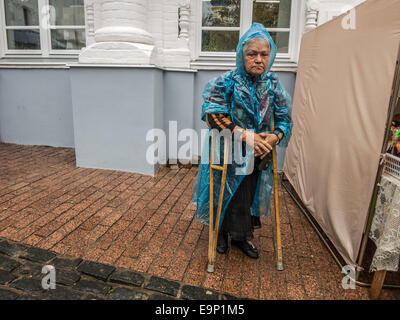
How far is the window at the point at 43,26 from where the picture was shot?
602 cm

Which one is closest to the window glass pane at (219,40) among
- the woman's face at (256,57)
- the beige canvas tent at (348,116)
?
the beige canvas tent at (348,116)

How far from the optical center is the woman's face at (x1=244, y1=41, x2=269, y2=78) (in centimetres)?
218

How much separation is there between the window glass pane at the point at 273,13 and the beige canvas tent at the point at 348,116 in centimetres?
162

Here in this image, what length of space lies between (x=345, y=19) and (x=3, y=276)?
3.83 m

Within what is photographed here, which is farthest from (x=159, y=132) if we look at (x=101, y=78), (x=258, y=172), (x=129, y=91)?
(x=258, y=172)

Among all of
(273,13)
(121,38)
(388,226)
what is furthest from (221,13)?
(388,226)

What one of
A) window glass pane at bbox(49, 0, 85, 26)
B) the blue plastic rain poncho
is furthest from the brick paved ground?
window glass pane at bbox(49, 0, 85, 26)

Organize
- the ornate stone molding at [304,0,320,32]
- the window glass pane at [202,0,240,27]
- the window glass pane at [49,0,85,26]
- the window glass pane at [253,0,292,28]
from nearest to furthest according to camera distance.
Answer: the ornate stone molding at [304,0,320,32] < the window glass pane at [253,0,292,28] < the window glass pane at [202,0,240,27] < the window glass pane at [49,0,85,26]

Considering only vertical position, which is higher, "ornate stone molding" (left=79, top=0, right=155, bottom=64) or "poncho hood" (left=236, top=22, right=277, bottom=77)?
"ornate stone molding" (left=79, top=0, right=155, bottom=64)

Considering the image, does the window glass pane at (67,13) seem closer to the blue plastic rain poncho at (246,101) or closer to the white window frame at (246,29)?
the white window frame at (246,29)

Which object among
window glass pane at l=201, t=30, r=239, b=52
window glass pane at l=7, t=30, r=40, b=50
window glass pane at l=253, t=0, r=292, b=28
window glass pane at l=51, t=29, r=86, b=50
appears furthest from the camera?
window glass pane at l=7, t=30, r=40, b=50

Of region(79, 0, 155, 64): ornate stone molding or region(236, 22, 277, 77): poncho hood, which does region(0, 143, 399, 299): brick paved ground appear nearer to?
region(236, 22, 277, 77): poncho hood

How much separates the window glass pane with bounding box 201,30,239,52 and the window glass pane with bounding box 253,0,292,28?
0.51 metres

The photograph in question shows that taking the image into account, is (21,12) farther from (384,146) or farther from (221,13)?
(384,146)
